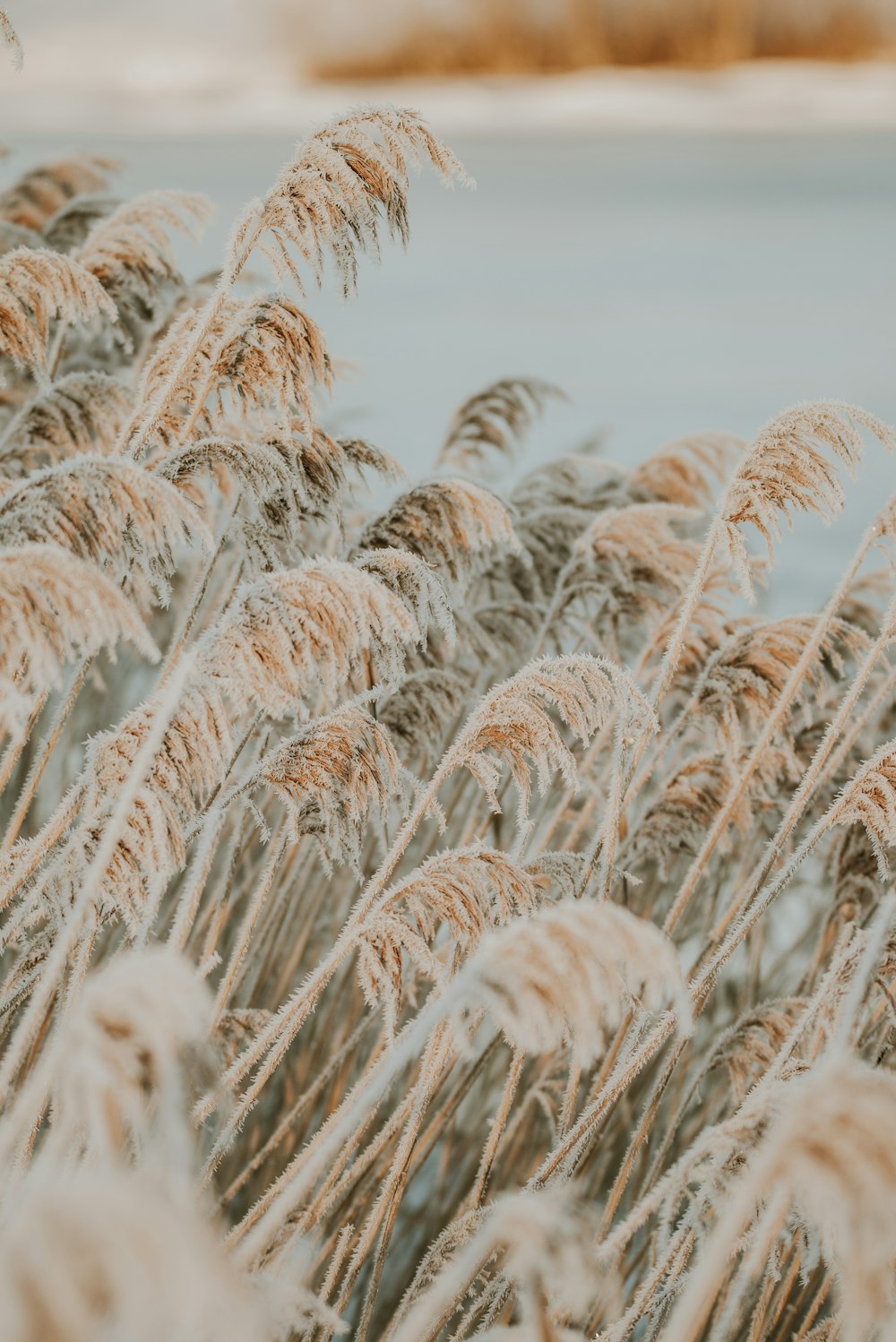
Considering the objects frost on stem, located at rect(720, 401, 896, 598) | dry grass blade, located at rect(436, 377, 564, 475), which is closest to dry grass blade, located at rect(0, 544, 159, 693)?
frost on stem, located at rect(720, 401, 896, 598)

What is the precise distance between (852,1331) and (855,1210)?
13 centimetres

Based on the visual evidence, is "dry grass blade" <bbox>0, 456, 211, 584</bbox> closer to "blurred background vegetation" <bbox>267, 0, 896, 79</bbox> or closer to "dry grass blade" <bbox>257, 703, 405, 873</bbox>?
A: "dry grass blade" <bbox>257, 703, 405, 873</bbox>

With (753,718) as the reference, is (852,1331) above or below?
below

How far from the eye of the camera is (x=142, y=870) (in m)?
1.90

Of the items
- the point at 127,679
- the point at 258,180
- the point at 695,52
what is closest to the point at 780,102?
the point at 695,52

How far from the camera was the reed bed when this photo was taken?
105 centimetres

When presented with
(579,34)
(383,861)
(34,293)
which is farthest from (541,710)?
(579,34)

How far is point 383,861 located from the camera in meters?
2.44

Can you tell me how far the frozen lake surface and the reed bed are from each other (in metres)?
5.81

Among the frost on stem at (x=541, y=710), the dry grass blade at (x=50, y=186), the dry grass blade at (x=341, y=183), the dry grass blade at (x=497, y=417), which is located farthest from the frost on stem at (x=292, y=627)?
the dry grass blade at (x=50, y=186)

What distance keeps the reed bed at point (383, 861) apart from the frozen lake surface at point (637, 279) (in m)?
5.81

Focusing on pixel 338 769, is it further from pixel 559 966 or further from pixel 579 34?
pixel 579 34

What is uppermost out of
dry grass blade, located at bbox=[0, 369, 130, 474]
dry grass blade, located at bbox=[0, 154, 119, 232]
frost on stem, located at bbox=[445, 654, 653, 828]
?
dry grass blade, located at bbox=[0, 154, 119, 232]

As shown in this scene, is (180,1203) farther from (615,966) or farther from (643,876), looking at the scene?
(643,876)
